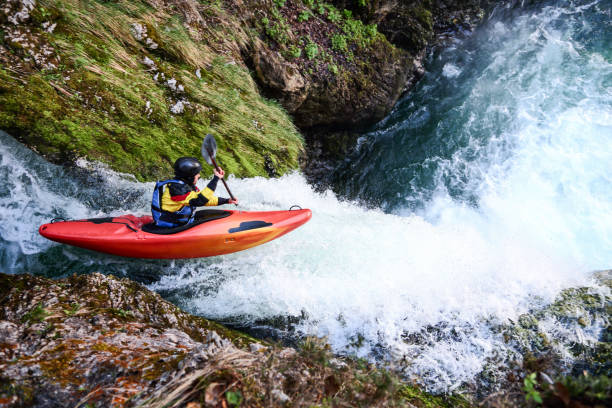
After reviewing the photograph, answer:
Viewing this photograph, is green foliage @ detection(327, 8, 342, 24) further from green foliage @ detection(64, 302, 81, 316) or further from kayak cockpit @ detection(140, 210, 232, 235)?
green foliage @ detection(64, 302, 81, 316)

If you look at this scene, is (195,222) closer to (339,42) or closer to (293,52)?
(293,52)

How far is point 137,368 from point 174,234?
2090 mm

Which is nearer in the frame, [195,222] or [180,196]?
[180,196]

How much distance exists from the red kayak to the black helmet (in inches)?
25.5

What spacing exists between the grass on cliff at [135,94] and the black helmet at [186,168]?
3.74 ft

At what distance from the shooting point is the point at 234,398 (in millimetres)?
1455

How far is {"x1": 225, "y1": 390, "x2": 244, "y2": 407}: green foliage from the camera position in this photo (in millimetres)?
1448

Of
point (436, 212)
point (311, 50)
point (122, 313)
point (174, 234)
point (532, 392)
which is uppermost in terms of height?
point (311, 50)

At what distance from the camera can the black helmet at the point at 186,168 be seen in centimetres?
338

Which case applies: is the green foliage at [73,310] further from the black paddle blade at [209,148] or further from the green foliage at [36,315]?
the black paddle blade at [209,148]

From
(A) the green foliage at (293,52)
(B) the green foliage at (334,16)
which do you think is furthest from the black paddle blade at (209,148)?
(B) the green foliage at (334,16)

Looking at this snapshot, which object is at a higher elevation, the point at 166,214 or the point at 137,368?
the point at 137,368

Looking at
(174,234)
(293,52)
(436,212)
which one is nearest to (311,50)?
(293,52)

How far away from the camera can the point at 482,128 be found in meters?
6.87
